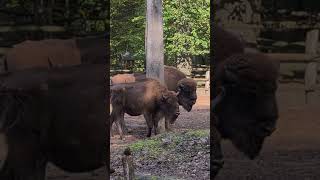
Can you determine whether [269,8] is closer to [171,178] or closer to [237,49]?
[237,49]

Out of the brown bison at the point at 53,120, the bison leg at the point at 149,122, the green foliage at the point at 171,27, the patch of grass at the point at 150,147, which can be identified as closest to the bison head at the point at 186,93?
the bison leg at the point at 149,122

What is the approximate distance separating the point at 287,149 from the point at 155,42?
8.61m

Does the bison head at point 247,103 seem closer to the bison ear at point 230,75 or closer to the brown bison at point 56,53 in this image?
the bison ear at point 230,75

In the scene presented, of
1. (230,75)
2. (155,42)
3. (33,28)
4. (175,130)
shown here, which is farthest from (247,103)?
(155,42)

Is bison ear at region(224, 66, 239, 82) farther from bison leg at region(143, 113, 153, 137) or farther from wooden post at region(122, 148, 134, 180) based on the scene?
bison leg at region(143, 113, 153, 137)

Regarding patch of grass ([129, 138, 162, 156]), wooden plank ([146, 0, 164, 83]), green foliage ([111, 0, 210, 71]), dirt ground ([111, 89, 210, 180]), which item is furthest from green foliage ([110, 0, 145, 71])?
patch of grass ([129, 138, 162, 156])

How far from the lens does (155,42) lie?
1223cm

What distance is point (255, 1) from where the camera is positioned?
3.72m

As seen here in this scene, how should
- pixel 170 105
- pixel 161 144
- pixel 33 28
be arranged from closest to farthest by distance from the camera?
pixel 33 28, pixel 161 144, pixel 170 105

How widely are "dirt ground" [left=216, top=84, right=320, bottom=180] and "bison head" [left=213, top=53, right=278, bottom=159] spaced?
0.19 feet

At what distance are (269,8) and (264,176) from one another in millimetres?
1201

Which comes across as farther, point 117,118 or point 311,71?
point 117,118

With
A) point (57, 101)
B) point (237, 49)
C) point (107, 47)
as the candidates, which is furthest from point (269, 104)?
point (57, 101)

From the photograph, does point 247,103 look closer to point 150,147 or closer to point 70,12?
point 70,12
